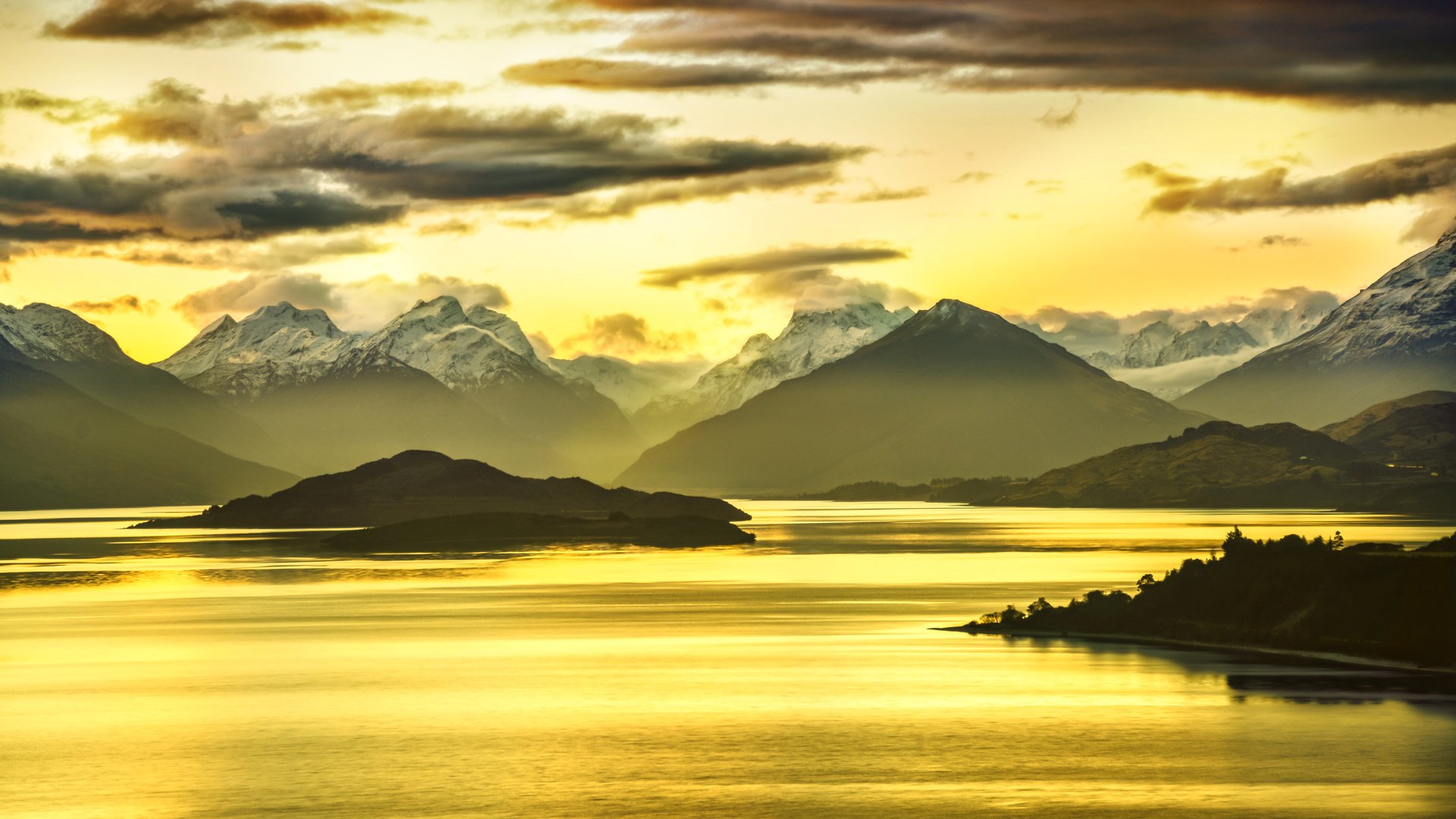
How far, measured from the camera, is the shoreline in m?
99.1

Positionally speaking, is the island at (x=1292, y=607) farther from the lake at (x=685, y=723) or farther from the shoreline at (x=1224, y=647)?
the lake at (x=685, y=723)

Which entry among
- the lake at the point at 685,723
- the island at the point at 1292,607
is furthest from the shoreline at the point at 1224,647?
the lake at the point at 685,723

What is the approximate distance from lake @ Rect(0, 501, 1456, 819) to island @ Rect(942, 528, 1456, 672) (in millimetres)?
4189

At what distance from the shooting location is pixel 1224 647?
4444 inches

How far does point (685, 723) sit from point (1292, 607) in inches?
1844

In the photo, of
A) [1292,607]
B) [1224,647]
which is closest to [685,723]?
[1224,647]

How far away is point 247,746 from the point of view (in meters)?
79.6

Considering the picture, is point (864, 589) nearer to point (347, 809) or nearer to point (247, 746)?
point (247, 746)

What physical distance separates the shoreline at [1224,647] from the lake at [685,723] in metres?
2.02

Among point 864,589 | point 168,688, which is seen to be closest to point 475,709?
point 168,688

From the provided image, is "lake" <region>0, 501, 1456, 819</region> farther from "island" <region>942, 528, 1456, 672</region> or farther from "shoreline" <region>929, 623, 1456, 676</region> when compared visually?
"island" <region>942, 528, 1456, 672</region>

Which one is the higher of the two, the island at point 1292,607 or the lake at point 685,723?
the island at point 1292,607

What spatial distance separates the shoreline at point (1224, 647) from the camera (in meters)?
99.1

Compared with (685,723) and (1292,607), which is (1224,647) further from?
(685,723)
